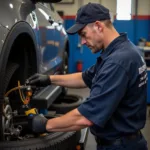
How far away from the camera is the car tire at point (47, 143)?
6.84 feet

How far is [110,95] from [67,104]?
7.60 ft

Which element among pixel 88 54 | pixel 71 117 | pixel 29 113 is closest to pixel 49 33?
pixel 29 113

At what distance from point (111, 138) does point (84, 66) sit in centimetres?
725

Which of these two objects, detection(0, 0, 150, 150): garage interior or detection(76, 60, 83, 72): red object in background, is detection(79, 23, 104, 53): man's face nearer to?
detection(0, 0, 150, 150): garage interior

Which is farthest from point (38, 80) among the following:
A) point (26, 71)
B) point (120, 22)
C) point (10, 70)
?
point (120, 22)

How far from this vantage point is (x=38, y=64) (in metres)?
2.64

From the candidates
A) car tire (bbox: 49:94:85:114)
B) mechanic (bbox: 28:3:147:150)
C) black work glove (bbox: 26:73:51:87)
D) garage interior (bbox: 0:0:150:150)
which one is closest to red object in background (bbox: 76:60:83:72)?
car tire (bbox: 49:94:85:114)

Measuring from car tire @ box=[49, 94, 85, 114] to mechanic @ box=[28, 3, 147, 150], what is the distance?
1.80m

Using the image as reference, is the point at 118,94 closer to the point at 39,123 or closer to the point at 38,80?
the point at 39,123

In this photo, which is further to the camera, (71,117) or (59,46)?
(59,46)

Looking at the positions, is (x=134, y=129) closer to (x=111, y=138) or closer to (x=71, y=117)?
(x=111, y=138)

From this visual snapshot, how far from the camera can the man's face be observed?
185cm

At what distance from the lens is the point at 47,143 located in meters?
2.20

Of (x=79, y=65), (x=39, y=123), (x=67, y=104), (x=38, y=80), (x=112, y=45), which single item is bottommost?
(x=79, y=65)
